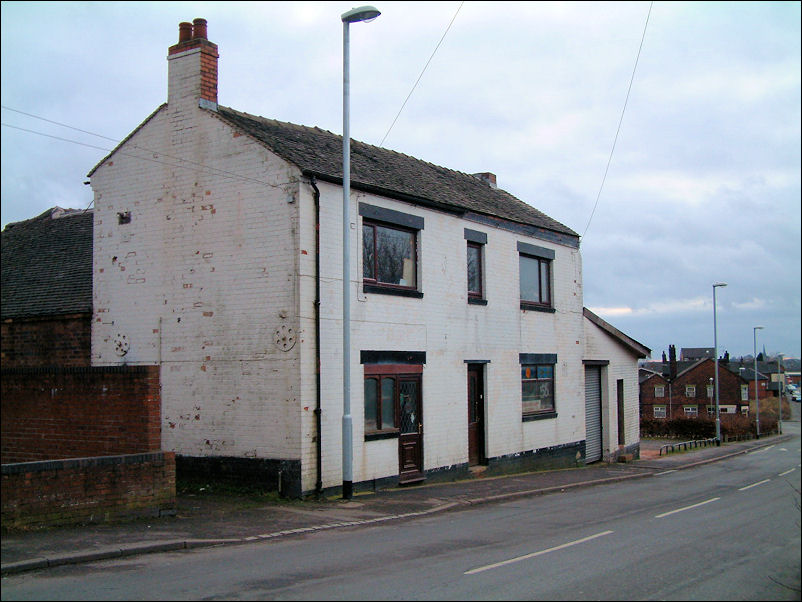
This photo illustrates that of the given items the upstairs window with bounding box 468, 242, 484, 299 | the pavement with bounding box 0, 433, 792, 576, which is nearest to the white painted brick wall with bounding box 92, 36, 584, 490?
the upstairs window with bounding box 468, 242, 484, 299

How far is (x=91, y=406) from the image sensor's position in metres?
13.4

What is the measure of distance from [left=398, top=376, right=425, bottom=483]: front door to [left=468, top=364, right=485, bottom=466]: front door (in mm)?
2657

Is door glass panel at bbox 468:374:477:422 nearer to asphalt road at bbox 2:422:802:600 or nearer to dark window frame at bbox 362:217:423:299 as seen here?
dark window frame at bbox 362:217:423:299

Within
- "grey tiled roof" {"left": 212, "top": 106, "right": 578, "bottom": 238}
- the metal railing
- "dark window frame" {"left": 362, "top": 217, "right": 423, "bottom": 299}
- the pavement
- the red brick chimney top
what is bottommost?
the metal railing

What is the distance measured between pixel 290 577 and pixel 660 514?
843 cm

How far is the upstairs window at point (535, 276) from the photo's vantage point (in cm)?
2272

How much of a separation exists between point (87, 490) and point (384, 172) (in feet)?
35.0

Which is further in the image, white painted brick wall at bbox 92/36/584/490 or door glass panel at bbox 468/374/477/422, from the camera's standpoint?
door glass panel at bbox 468/374/477/422

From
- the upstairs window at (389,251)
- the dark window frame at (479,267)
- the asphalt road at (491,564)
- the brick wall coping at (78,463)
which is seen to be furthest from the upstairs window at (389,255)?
the brick wall coping at (78,463)

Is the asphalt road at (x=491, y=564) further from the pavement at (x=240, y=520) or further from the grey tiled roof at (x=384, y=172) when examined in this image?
the grey tiled roof at (x=384, y=172)

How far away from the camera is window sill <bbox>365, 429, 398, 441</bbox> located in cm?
1629

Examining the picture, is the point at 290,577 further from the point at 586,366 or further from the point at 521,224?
the point at 586,366

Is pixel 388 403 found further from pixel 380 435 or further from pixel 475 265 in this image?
pixel 475 265

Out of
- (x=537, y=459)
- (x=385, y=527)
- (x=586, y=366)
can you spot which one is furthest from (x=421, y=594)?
(x=586, y=366)
